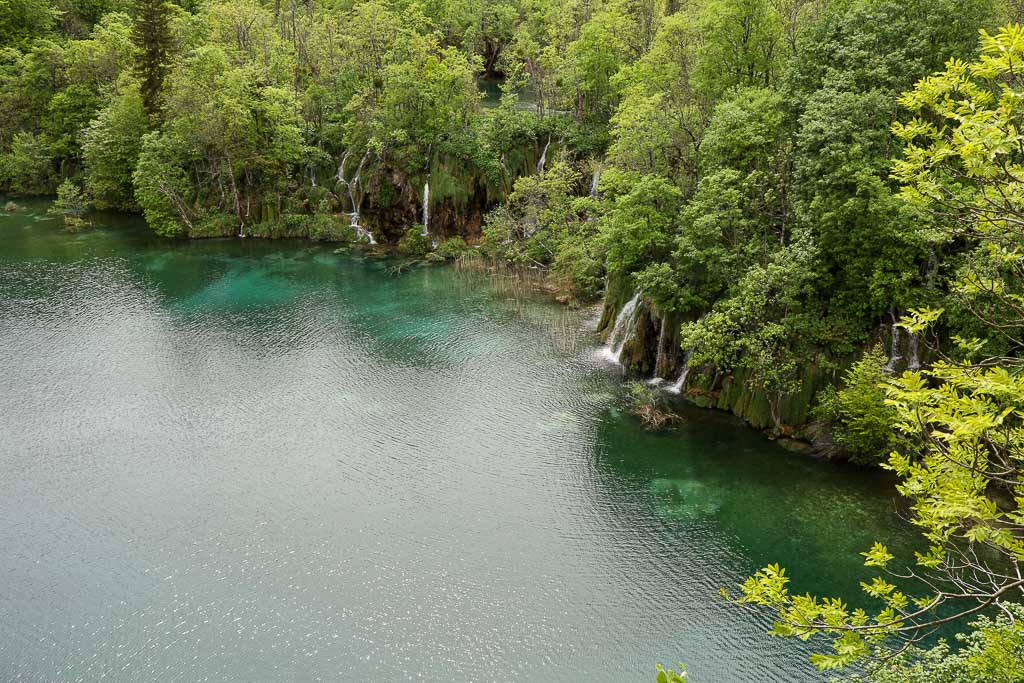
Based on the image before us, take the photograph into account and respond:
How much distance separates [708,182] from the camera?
32.8m

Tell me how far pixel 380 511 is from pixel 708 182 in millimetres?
20426

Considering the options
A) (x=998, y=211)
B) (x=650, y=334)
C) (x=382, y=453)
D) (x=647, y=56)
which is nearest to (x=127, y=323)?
(x=382, y=453)

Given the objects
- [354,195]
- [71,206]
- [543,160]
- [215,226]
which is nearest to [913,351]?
[543,160]

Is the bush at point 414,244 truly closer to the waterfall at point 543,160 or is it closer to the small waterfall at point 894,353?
the waterfall at point 543,160

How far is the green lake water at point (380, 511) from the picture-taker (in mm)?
20672

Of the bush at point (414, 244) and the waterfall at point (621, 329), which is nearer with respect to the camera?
the waterfall at point (621, 329)

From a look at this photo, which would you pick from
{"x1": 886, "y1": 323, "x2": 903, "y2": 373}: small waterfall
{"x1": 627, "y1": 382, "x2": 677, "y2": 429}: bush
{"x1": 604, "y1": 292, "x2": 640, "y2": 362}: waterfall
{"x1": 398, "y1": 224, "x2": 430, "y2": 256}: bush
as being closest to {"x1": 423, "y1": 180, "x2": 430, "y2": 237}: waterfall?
{"x1": 398, "y1": 224, "x2": 430, "y2": 256}: bush

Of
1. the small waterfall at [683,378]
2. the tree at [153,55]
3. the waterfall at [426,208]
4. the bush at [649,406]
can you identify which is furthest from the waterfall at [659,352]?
the tree at [153,55]

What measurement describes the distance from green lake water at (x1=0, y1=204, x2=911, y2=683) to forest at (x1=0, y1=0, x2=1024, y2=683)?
2.89 metres

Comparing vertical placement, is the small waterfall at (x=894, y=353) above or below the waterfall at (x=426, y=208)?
below

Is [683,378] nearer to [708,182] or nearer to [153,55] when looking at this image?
[708,182]

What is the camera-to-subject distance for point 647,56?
44906 mm

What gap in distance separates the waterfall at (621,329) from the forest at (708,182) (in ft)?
0.68

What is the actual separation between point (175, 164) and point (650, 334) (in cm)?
4501
